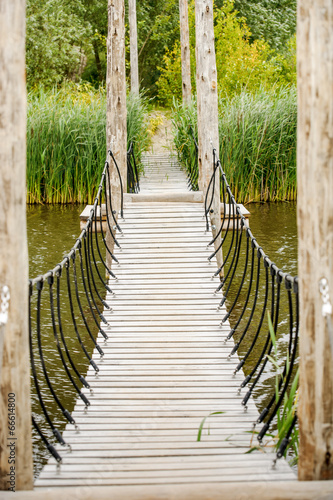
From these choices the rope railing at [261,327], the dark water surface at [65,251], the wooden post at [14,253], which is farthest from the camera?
the dark water surface at [65,251]

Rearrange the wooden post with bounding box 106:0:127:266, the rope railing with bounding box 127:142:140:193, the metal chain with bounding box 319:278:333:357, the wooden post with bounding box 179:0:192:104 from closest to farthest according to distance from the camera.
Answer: the metal chain with bounding box 319:278:333:357 < the wooden post with bounding box 106:0:127:266 < the rope railing with bounding box 127:142:140:193 < the wooden post with bounding box 179:0:192:104

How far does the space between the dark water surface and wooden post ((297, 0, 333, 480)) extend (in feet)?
6.68

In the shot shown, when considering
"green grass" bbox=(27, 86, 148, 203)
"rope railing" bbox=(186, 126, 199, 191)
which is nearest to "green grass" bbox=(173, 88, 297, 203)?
"rope railing" bbox=(186, 126, 199, 191)

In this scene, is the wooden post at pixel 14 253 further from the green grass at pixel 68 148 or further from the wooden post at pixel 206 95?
the green grass at pixel 68 148

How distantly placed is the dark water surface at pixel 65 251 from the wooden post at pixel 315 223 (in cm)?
204

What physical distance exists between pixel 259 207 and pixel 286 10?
15995 millimetres

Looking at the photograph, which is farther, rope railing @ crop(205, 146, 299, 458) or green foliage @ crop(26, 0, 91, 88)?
green foliage @ crop(26, 0, 91, 88)

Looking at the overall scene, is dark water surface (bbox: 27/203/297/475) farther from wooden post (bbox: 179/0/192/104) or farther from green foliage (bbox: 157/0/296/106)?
Result: green foliage (bbox: 157/0/296/106)

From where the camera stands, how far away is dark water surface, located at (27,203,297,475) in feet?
16.4

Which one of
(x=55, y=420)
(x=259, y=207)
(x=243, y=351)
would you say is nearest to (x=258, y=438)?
(x=55, y=420)

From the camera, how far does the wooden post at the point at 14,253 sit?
2514 millimetres

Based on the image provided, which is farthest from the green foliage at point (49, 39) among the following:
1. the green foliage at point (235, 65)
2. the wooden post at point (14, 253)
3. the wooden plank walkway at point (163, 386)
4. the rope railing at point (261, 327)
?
the wooden post at point (14, 253)

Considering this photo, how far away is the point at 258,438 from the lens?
10.9 ft

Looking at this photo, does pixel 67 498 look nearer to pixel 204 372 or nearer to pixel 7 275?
pixel 7 275
